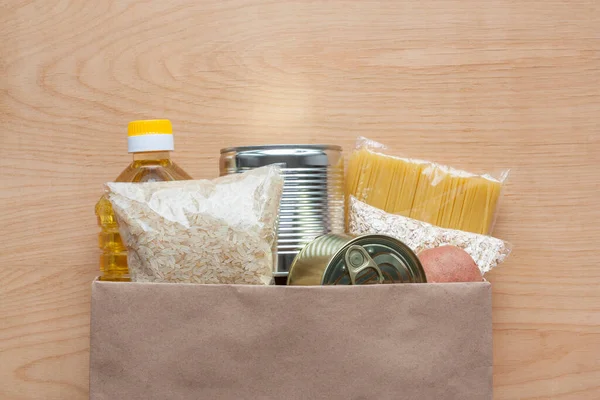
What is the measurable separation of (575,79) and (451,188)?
279mm

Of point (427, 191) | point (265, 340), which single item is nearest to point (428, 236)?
point (427, 191)

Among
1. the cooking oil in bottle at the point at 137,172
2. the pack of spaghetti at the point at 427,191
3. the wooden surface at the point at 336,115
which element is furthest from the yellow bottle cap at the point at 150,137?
the pack of spaghetti at the point at 427,191

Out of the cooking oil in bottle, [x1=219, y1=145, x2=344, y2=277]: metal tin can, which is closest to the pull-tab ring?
[x1=219, y1=145, x2=344, y2=277]: metal tin can

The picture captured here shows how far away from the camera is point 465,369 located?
84 cm

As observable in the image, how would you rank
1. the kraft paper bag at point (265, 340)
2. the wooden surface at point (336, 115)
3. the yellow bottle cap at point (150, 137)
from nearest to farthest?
the kraft paper bag at point (265, 340), the yellow bottle cap at point (150, 137), the wooden surface at point (336, 115)

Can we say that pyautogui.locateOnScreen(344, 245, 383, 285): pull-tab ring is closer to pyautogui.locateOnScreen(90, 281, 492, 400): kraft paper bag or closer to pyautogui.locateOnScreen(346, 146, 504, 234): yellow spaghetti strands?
pyautogui.locateOnScreen(90, 281, 492, 400): kraft paper bag

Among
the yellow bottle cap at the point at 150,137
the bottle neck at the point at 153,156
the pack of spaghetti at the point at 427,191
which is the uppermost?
the yellow bottle cap at the point at 150,137

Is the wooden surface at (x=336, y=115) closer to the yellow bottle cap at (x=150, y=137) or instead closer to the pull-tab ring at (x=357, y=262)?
the yellow bottle cap at (x=150, y=137)

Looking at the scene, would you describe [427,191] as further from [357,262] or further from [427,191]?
[357,262]

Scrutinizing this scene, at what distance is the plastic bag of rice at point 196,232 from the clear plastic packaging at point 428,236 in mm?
189

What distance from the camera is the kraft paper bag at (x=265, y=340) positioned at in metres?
0.81

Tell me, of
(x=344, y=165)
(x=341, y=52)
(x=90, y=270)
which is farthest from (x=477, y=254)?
(x=90, y=270)

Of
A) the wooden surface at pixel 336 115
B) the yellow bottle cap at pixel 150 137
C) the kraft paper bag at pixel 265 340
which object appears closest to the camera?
the kraft paper bag at pixel 265 340

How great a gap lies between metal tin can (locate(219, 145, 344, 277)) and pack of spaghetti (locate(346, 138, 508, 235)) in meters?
0.08
